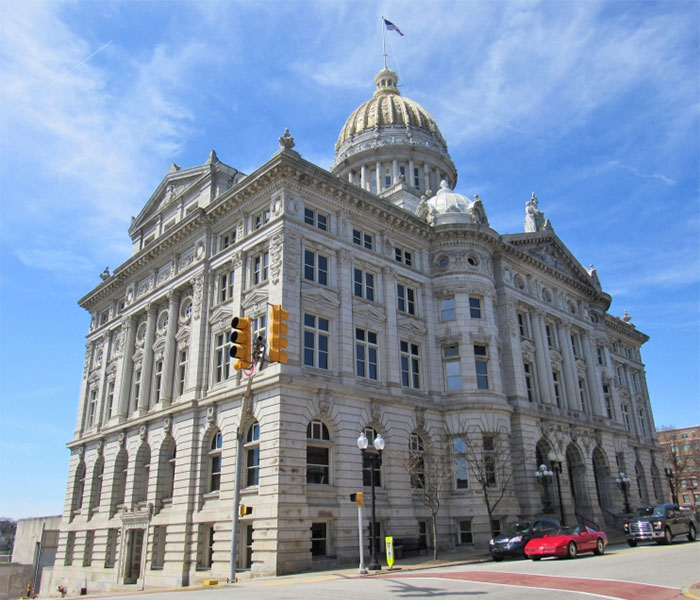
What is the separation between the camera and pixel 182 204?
4506 centimetres

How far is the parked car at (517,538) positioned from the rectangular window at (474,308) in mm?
15647

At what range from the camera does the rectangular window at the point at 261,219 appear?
1389 inches

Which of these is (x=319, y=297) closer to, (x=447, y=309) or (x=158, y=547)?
(x=447, y=309)

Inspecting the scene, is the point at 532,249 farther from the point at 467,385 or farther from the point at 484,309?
the point at 467,385

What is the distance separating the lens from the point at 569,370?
48.3m

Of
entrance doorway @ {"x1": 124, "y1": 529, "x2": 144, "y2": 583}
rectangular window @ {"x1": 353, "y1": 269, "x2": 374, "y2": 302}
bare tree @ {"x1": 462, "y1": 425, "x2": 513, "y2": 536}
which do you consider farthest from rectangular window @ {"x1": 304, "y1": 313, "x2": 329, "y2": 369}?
entrance doorway @ {"x1": 124, "y1": 529, "x2": 144, "y2": 583}

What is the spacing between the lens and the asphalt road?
47.2ft

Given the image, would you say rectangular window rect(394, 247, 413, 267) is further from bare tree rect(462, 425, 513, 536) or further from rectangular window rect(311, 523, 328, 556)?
rectangular window rect(311, 523, 328, 556)

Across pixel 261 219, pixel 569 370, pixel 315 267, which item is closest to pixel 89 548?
pixel 315 267

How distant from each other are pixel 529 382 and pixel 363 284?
1590 centimetres

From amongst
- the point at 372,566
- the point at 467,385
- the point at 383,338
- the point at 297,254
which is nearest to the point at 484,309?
the point at 467,385

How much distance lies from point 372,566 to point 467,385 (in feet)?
53.9

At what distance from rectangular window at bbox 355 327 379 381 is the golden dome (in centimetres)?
3441

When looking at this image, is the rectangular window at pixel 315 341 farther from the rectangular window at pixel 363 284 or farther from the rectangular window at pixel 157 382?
the rectangular window at pixel 157 382
